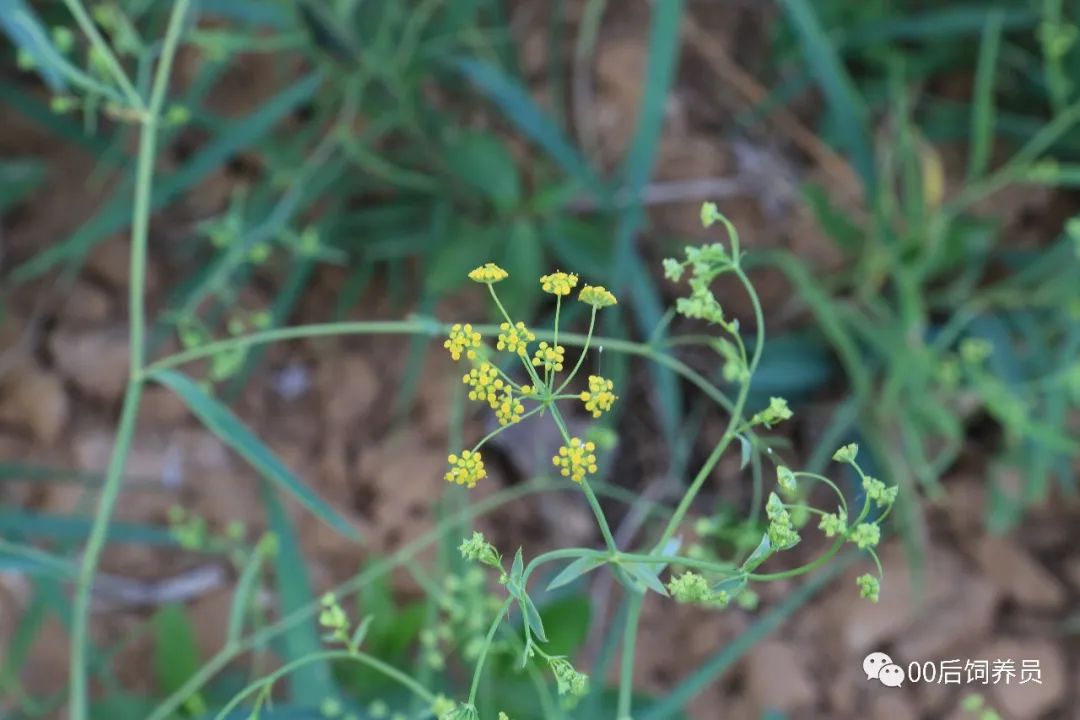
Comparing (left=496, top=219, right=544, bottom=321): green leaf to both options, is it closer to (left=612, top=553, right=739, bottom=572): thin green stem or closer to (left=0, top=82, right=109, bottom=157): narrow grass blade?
(left=0, top=82, right=109, bottom=157): narrow grass blade

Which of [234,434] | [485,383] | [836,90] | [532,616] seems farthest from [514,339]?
[836,90]

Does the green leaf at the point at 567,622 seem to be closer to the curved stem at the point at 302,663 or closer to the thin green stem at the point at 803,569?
the curved stem at the point at 302,663

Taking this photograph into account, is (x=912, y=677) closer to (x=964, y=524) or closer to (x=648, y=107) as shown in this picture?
(x=964, y=524)

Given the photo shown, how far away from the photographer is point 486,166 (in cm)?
128

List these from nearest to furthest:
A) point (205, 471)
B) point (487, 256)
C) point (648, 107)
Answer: point (648, 107) → point (487, 256) → point (205, 471)

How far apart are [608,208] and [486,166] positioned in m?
0.15

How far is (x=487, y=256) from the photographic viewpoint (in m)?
1.30

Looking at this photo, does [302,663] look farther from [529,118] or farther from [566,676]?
[529,118]

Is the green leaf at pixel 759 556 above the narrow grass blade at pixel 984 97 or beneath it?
above

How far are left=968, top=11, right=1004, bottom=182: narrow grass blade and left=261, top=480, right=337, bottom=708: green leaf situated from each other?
87 cm

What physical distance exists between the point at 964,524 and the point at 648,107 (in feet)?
2.31

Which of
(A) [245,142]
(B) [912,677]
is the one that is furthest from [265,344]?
(B) [912,677]

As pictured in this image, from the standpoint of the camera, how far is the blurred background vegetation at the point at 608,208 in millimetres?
1241

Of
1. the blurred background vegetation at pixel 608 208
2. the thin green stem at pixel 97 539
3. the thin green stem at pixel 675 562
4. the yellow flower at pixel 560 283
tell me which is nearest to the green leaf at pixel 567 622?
the blurred background vegetation at pixel 608 208
